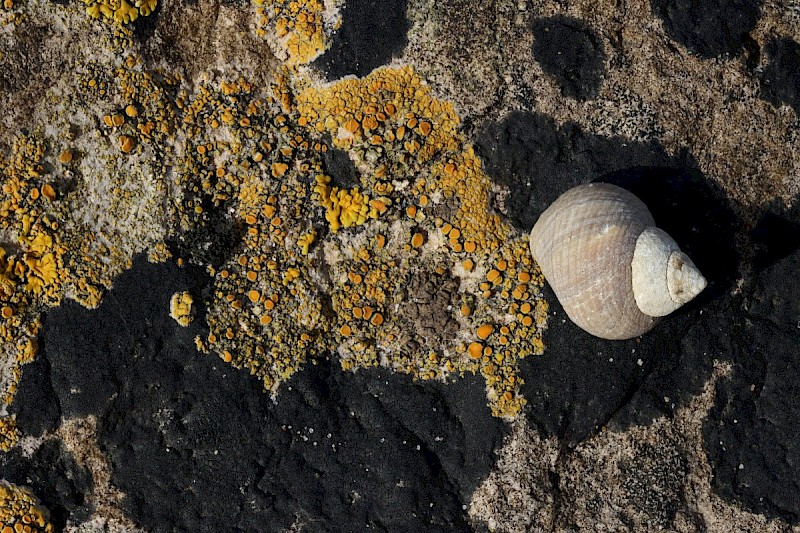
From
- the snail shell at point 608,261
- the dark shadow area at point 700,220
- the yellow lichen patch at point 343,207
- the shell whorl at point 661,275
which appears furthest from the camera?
the dark shadow area at point 700,220

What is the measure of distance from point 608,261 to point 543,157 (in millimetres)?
852

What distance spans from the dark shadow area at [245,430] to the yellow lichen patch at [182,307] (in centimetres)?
5

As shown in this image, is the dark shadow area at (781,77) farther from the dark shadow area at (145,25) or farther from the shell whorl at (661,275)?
the dark shadow area at (145,25)

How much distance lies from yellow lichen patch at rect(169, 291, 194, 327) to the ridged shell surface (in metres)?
2.27

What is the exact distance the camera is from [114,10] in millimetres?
4242

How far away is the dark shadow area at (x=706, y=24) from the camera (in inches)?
175

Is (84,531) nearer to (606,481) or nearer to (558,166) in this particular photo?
(606,481)

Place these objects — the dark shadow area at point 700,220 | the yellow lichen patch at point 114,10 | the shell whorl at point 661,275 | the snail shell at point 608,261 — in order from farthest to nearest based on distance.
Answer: the dark shadow area at point 700,220 < the yellow lichen patch at point 114,10 < the snail shell at point 608,261 < the shell whorl at point 661,275

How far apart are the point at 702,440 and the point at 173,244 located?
3.74 meters

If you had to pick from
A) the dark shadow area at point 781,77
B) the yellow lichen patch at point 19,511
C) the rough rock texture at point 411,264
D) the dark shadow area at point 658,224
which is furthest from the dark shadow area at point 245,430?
the dark shadow area at point 781,77

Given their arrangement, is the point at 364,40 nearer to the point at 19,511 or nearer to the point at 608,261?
the point at 608,261

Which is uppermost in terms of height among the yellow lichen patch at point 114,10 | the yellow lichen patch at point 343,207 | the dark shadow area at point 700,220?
the yellow lichen patch at point 114,10

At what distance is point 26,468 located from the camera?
4.31m

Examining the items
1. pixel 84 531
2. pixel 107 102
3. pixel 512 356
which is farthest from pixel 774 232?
pixel 84 531
